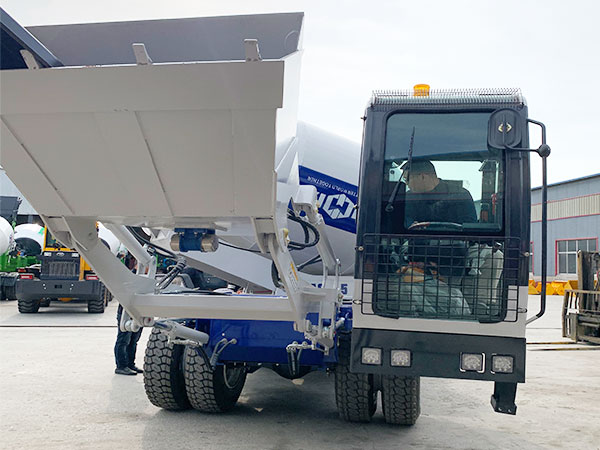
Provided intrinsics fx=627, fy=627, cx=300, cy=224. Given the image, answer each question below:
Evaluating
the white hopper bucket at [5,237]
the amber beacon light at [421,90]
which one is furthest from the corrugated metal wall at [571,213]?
the amber beacon light at [421,90]

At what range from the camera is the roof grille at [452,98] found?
4004mm

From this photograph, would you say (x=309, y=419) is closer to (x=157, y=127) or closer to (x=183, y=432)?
(x=183, y=432)

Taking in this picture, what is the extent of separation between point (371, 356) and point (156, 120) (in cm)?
196

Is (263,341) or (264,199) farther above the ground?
(264,199)

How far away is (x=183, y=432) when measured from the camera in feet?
15.9

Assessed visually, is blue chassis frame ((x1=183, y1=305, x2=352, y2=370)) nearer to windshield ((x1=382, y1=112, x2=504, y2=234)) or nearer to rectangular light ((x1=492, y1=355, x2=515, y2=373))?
windshield ((x1=382, y1=112, x2=504, y2=234))

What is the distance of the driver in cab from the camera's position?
400 cm

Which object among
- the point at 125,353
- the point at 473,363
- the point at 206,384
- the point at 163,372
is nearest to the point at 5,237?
the point at 125,353

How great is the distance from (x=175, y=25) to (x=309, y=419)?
3.43 m

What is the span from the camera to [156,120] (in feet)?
9.69

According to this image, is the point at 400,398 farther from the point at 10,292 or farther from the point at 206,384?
the point at 10,292

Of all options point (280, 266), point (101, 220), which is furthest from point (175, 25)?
point (280, 266)

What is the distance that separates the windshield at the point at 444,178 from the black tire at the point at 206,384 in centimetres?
207

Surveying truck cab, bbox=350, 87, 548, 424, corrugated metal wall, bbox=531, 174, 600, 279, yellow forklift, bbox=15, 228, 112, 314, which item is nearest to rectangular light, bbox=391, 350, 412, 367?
truck cab, bbox=350, 87, 548, 424
